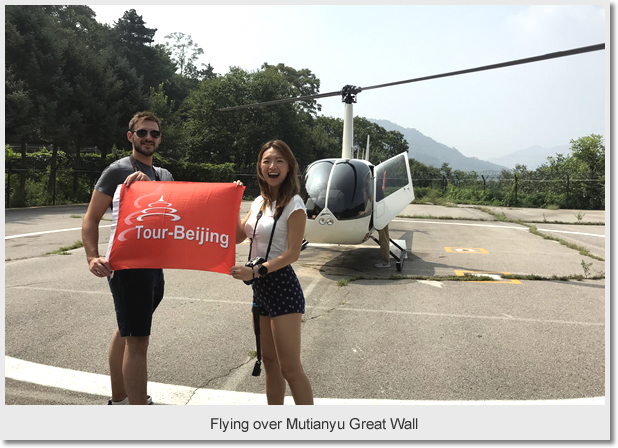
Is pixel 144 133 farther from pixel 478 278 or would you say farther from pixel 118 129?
pixel 118 129

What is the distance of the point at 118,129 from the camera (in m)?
23.2

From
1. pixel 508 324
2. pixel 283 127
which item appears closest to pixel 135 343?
pixel 508 324

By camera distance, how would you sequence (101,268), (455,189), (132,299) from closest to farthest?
(101,268) → (132,299) → (455,189)

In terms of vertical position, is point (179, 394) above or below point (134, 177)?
below

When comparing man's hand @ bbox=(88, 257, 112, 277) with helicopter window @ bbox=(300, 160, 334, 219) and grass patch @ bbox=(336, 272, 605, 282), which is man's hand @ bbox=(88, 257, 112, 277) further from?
helicopter window @ bbox=(300, 160, 334, 219)

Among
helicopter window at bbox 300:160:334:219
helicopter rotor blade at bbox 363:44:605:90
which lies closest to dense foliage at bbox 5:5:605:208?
helicopter window at bbox 300:160:334:219

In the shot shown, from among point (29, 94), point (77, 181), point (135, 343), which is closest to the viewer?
point (135, 343)

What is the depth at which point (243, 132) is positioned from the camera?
41.2 meters

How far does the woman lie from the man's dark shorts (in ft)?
2.15

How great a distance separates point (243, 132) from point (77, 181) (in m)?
20.8

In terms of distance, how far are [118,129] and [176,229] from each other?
23.2 m

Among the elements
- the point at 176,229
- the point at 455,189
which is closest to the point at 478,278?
the point at 176,229

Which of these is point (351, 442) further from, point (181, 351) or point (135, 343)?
point (181, 351)

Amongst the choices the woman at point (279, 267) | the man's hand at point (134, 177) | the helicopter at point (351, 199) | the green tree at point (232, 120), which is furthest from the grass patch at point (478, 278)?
the green tree at point (232, 120)
